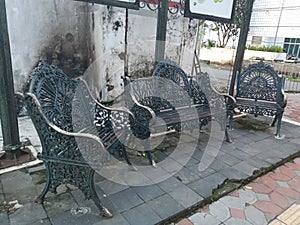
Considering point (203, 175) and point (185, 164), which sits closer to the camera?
point (203, 175)

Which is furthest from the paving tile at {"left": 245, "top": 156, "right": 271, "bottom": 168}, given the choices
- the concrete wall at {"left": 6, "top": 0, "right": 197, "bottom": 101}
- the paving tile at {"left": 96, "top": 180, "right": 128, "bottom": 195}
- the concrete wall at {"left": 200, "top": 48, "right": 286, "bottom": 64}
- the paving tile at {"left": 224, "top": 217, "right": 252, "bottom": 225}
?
the concrete wall at {"left": 200, "top": 48, "right": 286, "bottom": 64}

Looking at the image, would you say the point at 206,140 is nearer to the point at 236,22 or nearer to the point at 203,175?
the point at 203,175

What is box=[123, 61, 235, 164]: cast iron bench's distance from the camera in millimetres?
2725

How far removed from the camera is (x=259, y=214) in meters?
2.05

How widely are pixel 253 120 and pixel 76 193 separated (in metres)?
3.44

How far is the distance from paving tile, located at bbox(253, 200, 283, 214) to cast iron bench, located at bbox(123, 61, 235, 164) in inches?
43.1

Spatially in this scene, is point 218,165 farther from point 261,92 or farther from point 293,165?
point 261,92

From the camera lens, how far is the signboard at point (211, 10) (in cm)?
315

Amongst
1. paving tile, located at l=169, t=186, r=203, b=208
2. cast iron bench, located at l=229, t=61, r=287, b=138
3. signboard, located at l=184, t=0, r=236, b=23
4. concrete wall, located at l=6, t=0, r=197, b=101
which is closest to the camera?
paving tile, located at l=169, t=186, r=203, b=208

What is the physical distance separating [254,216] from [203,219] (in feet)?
1.44

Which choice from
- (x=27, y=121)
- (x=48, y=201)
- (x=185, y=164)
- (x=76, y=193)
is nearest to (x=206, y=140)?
(x=185, y=164)

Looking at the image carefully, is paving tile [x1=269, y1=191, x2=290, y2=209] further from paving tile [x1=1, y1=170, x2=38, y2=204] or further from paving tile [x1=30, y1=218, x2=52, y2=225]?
paving tile [x1=1, y1=170, x2=38, y2=204]

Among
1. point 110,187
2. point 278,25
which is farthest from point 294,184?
point 278,25

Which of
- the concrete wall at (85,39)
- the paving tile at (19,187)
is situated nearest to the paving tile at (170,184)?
the paving tile at (19,187)
